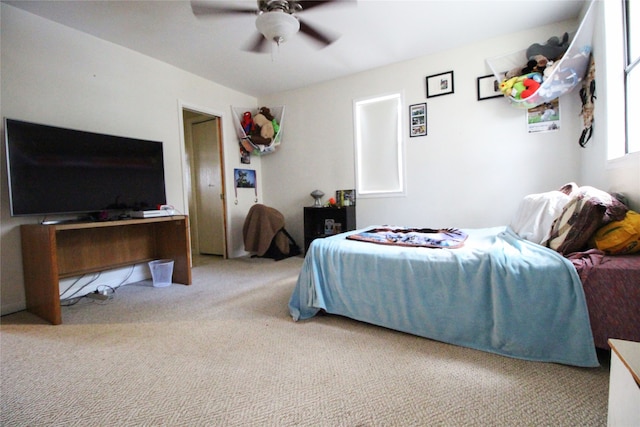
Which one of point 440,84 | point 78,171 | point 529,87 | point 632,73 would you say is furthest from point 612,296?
point 78,171

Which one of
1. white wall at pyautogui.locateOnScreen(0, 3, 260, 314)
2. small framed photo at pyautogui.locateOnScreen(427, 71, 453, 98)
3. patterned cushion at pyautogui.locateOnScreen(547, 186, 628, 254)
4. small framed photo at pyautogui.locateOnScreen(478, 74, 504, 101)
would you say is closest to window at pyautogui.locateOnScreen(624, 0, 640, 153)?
patterned cushion at pyautogui.locateOnScreen(547, 186, 628, 254)

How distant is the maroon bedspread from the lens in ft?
3.88

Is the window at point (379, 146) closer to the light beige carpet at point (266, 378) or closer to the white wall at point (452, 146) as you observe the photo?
the white wall at point (452, 146)

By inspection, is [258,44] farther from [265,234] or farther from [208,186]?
[208,186]

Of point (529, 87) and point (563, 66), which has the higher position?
point (563, 66)

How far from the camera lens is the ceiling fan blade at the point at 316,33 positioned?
2.12m

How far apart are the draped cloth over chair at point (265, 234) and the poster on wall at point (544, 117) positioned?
127 inches

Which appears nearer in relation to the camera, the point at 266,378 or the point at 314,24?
the point at 266,378

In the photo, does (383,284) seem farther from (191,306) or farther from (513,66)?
(513,66)

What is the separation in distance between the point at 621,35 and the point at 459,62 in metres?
1.48

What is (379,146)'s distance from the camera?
375cm

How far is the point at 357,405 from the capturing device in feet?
3.70

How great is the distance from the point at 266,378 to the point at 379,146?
3178mm

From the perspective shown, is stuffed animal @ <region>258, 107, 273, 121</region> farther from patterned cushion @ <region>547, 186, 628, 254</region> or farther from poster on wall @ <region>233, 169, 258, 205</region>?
patterned cushion @ <region>547, 186, 628, 254</region>
